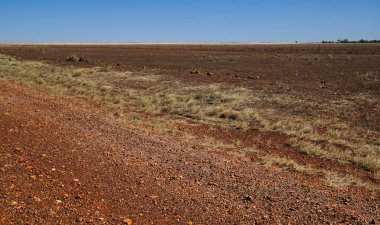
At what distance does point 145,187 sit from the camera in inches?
251

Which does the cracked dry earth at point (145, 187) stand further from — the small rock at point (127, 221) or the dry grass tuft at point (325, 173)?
the dry grass tuft at point (325, 173)

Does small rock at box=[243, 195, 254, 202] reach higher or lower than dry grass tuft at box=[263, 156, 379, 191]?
higher

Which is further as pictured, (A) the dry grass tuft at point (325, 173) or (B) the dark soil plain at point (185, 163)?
(A) the dry grass tuft at point (325, 173)

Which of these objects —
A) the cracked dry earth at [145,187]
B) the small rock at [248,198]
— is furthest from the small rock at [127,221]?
the small rock at [248,198]

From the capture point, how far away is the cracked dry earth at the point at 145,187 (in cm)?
539

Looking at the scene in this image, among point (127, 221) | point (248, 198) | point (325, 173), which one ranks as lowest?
point (325, 173)

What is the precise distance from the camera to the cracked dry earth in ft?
17.7

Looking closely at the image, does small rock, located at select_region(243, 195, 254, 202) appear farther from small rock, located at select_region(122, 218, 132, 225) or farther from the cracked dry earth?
small rock, located at select_region(122, 218, 132, 225)

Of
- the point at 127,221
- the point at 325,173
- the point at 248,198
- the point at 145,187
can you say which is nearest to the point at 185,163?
the point at 145,187

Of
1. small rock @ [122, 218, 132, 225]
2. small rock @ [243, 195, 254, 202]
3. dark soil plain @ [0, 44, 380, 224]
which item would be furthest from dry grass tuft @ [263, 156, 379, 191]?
small rock @ [122, 218, 132, 225]

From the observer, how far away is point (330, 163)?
9477mm

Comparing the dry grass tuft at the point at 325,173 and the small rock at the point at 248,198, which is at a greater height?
the small rock at the point at 248,198

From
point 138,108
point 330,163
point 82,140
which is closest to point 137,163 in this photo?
point 82,140

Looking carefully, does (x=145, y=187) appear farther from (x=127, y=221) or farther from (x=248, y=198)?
(x=248, y=198)
